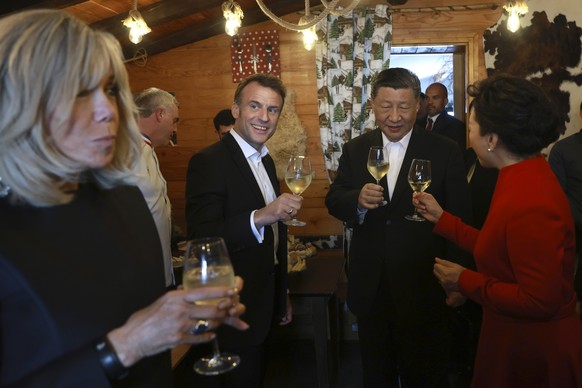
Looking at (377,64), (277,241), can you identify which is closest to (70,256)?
(277,241)

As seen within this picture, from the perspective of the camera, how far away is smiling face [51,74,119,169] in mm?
929

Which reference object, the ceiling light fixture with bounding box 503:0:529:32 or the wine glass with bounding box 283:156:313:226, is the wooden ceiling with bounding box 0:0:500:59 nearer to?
the ceiling light fixture with bounding box 503:0:529:32

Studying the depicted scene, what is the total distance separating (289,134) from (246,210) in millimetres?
2827

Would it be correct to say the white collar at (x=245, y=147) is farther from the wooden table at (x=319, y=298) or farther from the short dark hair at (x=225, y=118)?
the short dark hair at (x=225, y=118)

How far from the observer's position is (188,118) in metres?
4.81

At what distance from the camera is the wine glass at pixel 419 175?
2.04m

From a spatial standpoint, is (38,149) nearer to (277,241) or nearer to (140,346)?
(140,346)

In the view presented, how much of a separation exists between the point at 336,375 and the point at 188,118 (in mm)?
2838

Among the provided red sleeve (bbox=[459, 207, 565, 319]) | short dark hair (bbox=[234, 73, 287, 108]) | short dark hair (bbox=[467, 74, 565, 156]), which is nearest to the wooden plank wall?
short dark hair (bbox=[234, 73, 287, 108])

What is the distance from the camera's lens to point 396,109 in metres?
2.28

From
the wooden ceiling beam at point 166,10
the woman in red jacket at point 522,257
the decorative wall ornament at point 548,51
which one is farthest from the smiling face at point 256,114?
the decorative wall ornament at point 548,51

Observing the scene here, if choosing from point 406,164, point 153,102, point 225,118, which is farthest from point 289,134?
point 406,164

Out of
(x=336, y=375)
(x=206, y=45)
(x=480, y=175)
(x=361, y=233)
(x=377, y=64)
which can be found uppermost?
(x=206, y=45)

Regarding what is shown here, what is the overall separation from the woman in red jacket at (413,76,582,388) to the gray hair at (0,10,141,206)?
1.22 m
